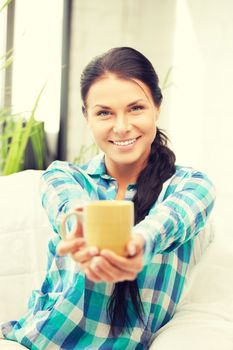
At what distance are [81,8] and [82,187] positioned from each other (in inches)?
84.6

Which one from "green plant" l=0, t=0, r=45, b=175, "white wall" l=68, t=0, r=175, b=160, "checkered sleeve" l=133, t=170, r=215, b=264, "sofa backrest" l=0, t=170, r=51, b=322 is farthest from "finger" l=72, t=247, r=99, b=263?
"white wall" l=68, t=0, r=175, b=160

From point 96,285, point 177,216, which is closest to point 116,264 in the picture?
point 177,216

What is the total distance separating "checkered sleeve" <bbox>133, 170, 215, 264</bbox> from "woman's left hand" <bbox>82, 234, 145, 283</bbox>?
0.07m

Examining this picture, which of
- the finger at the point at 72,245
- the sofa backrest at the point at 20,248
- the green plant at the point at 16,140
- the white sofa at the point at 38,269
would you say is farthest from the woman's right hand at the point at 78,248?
the green plant at the point at 16,140

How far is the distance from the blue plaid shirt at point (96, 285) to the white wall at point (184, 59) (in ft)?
3.21

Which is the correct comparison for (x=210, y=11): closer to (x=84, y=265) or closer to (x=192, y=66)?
(x=192, y=66)

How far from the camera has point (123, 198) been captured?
153 centimetres

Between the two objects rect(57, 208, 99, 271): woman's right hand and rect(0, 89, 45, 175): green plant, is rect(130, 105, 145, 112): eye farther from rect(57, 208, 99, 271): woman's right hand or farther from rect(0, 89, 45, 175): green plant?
rect(0, 89, 45, 175): green plant

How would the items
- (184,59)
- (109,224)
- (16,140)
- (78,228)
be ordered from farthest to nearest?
(184,59), (16,140), (78,228), (109,224)

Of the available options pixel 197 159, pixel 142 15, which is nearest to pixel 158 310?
pixel 197 159

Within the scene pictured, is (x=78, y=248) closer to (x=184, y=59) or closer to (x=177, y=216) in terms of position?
(x=177, y=216)

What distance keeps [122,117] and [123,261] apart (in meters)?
0.51

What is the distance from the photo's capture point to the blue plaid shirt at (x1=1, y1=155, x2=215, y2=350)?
139 cm

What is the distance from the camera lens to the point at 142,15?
3.35m
